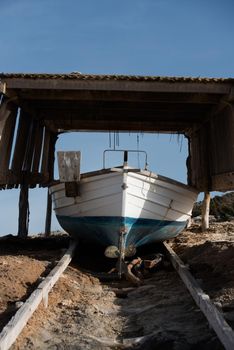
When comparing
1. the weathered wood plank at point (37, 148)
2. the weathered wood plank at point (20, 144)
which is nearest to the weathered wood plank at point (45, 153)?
Answer: the weathered wood plank at point (37, 148)

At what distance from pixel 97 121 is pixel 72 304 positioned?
9.12 m

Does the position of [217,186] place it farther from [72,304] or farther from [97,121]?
[72,304]

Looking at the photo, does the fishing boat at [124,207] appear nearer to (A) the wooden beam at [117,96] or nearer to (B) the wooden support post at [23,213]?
(A) the wooden beam at [117,96]

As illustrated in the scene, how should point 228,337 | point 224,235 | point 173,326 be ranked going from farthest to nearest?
point 224,235, point 173,326, point 228,337

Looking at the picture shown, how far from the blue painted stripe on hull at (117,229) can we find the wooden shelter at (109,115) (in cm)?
179

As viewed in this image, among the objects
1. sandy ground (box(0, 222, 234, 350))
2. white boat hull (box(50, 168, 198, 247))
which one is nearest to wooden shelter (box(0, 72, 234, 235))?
white boat hull (box(50, 168, 198, 247))

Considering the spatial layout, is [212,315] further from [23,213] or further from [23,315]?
[23,213]

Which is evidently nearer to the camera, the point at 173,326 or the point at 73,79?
the point at 173,326

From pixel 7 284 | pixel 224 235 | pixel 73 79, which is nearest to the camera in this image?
pixel 7 284

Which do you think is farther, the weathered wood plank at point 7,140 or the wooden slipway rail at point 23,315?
the weathered wood plank at point 7,140

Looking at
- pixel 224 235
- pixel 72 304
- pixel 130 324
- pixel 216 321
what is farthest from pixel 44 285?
pixel 224 235

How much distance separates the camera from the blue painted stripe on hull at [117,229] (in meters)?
9.27

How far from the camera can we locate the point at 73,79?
1027cm

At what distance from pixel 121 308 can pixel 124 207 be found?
10.3 ft
